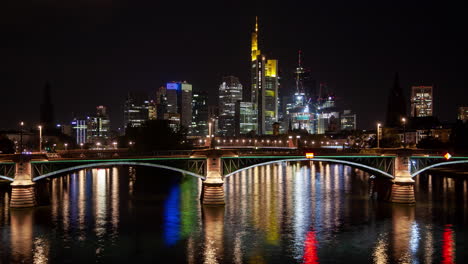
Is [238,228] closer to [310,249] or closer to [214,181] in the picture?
[310,249]

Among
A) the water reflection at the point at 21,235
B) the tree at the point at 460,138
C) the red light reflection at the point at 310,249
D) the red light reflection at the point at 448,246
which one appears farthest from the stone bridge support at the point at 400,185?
the tree at the point at 460,138

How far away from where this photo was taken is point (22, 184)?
64.6 metres

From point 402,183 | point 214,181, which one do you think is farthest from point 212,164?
point 402,183

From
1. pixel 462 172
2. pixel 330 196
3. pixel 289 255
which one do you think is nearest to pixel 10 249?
pixel 289 255

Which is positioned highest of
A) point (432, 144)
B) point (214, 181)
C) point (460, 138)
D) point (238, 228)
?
point (460, 138)

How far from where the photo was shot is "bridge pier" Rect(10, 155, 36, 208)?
64438 millimetres

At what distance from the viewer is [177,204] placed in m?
72.1

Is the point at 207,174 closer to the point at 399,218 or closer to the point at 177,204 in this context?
the point at 177,204

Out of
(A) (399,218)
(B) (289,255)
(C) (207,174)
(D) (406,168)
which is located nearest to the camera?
(B) (289,255)

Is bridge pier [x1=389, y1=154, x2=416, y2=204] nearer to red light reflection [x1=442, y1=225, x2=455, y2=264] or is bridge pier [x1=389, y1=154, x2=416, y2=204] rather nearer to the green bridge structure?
the green bridge structure

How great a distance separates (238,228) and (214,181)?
539 inches

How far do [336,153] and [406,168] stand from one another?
10.1 meters

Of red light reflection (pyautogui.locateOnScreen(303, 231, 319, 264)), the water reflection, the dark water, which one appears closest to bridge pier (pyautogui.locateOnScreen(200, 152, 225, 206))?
the dark water

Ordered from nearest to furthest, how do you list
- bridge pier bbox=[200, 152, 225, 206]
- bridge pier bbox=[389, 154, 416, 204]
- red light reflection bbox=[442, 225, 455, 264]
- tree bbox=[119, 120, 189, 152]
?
red light reflection bbox=[442, 225, 455, 264]
bridge pier bbox=[200, 152, 225, 206]
bridge pier bbox=[389, 154, 416, 204]
tree bbox=[119, 120, 189, 152]
